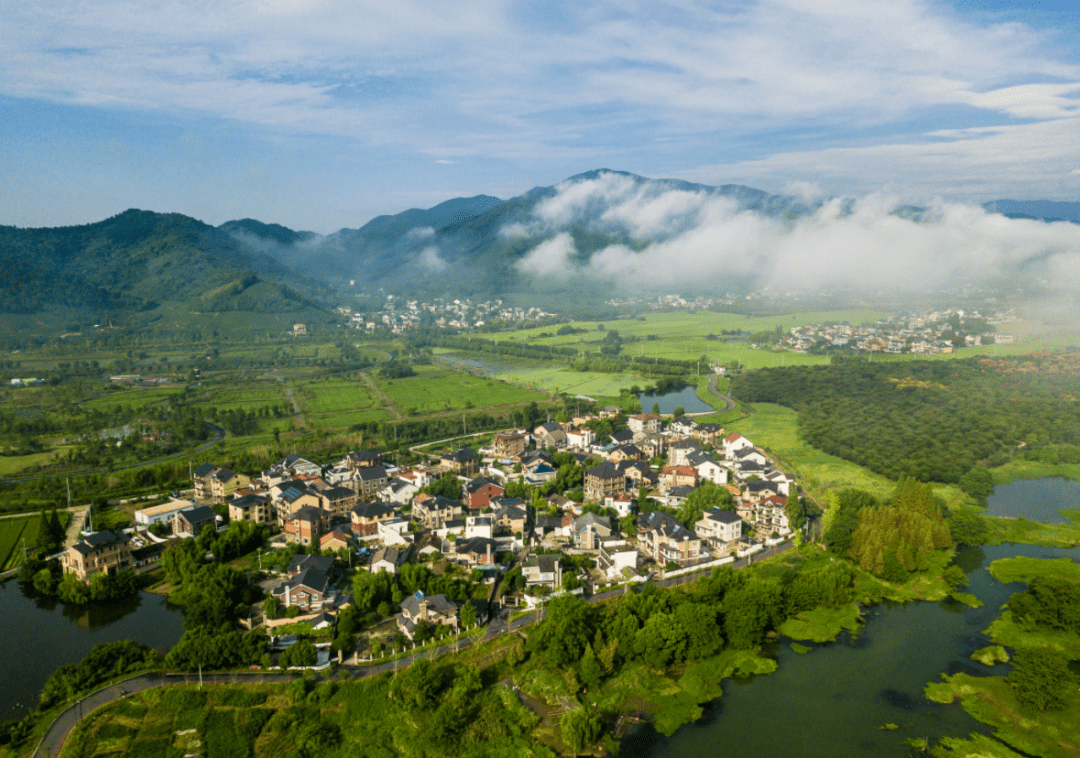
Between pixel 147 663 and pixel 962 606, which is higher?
pixel 147 663

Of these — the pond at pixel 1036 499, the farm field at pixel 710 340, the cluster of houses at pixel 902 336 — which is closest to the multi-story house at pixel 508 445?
the pond at pixel 1036 499

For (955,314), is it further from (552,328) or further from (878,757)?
(878,757)

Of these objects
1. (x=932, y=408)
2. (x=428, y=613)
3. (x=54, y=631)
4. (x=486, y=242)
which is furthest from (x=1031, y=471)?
(x=486, y=242)

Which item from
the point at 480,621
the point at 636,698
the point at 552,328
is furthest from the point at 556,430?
the point at 552,328

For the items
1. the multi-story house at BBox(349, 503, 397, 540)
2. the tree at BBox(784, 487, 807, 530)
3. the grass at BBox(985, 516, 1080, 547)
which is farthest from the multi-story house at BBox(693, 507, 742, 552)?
the multi-story house at BBox(349, 503, 397, 540)

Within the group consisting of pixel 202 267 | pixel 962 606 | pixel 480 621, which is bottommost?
pixel 962 606

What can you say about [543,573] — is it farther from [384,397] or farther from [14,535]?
[384,397]
